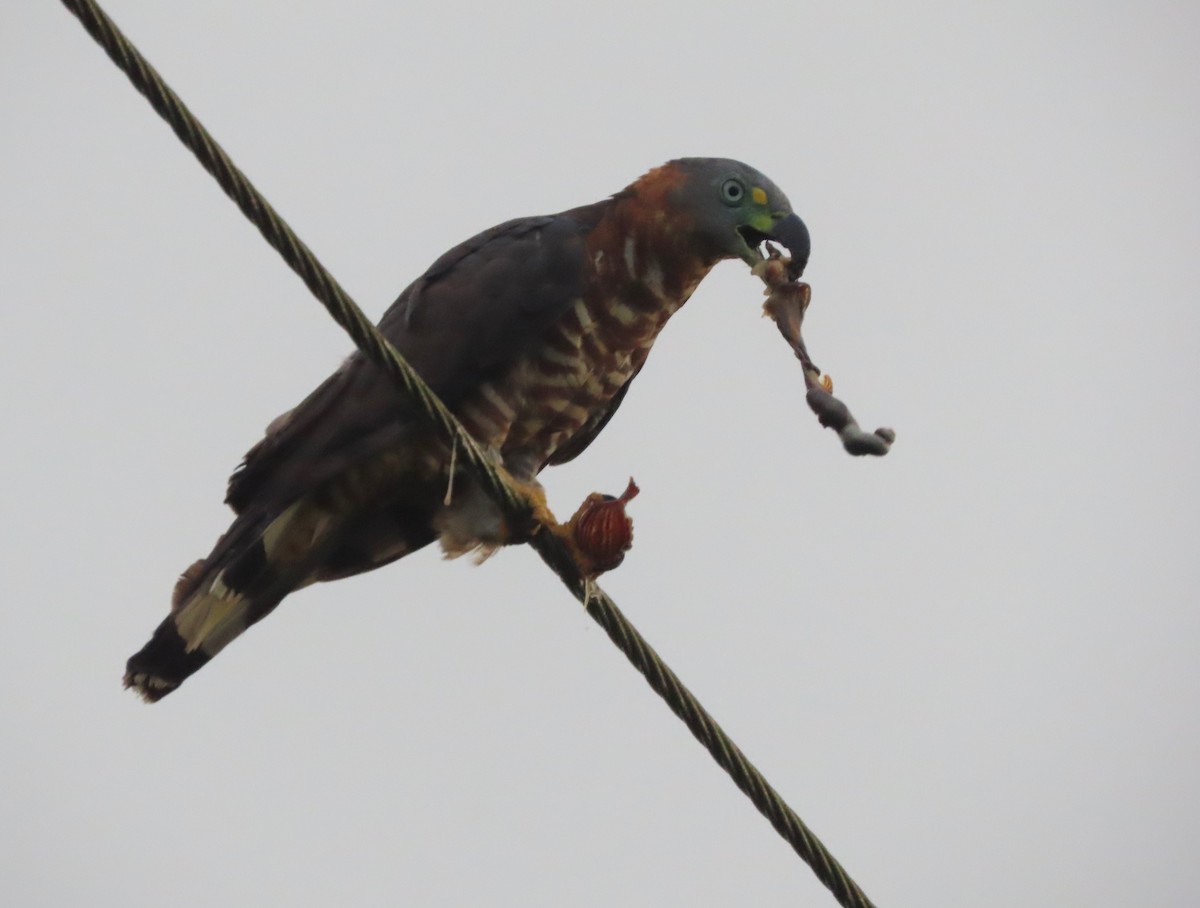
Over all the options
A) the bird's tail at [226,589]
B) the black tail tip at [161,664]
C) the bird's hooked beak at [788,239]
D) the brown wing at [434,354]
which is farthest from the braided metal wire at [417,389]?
the bird's hooked beak at [788,239]

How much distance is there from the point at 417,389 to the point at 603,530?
96 centimetres

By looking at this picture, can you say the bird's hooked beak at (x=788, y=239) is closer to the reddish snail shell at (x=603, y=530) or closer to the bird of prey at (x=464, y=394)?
the bird of prey at (x=464, y=394)

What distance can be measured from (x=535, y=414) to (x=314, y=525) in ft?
2.89

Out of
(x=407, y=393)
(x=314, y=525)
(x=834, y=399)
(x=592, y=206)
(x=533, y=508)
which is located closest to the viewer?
(x=407, y=393)

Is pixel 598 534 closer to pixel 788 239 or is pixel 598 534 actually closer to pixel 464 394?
pixel 464 394

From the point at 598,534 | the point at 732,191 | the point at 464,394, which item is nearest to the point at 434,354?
the point at 464,394

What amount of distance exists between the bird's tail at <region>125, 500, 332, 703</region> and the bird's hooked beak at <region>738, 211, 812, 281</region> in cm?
191

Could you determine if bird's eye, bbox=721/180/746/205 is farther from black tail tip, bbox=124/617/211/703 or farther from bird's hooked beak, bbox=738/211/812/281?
black tail tip, bbox=124/617/211/703

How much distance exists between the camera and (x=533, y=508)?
16.9 ft

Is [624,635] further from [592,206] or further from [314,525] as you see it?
[592,206]

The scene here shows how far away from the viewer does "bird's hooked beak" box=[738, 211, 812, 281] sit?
589 cm

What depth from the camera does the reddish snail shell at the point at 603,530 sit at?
4859 millimetres

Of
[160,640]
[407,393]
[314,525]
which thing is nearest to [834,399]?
[407,393]

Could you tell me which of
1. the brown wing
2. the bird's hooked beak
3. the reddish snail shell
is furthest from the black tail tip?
the bird's hooked beak
